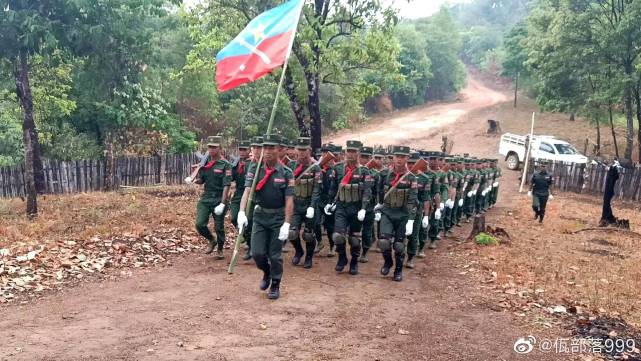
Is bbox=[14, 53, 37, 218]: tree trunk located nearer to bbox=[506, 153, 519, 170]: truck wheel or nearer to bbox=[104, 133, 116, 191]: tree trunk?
bbox=[104, 133, 116, 191]: tree trunk

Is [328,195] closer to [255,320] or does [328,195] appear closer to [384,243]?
[384,243]

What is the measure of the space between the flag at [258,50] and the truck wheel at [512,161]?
22.3 meters

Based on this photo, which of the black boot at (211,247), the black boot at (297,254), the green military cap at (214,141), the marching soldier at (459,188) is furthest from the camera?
the marching soldier at (459,188)

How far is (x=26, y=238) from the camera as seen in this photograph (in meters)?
9.45

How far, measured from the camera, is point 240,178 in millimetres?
10195

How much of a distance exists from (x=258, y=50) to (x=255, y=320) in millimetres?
4176

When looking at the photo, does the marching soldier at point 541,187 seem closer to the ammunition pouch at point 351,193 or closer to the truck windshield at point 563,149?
the ammunition pouch at point 351,193

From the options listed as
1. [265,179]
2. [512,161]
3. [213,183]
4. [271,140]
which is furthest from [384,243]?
[512,161]

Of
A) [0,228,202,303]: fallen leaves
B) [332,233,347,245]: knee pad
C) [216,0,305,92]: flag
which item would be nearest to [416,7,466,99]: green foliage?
[216,0,305,92]: flag

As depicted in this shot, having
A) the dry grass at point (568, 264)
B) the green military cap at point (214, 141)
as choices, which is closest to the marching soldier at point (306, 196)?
the green military cap at point (214, 141)

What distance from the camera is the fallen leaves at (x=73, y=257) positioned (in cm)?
773

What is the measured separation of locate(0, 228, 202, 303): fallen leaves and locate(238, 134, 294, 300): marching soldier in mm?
2753

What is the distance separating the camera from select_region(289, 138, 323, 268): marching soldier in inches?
362

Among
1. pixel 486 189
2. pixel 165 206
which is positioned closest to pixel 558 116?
pixel 486 189
